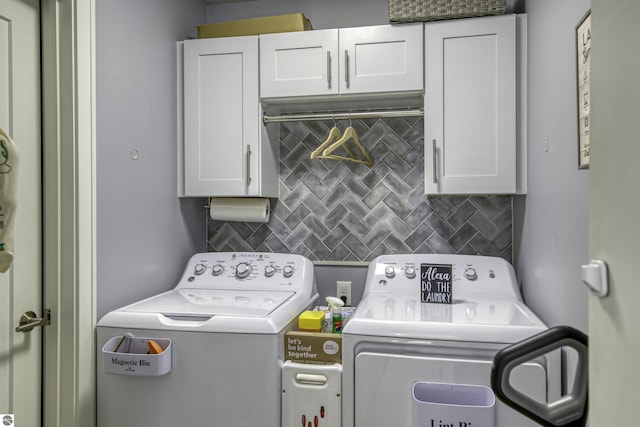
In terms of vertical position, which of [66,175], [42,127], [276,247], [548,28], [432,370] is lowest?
[432,370]

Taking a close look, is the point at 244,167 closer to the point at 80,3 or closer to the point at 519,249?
the point at 80,3

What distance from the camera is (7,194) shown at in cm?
105

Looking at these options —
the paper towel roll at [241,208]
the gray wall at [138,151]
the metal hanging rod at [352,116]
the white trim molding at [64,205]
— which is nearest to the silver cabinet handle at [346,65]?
the metal hanging rod at [352,116]

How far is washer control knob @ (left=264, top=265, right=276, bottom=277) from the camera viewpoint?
2338mm

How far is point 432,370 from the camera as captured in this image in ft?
5.07

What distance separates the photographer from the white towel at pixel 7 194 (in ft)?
3.40

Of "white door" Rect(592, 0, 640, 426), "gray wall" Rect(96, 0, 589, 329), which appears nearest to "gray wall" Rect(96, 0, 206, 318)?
"gray wall" Rect(96, 0, 589, 329)

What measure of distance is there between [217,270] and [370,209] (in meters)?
0.89

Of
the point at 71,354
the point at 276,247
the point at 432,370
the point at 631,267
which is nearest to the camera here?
the point at 631,267

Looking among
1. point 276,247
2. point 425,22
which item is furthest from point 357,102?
point 276,247

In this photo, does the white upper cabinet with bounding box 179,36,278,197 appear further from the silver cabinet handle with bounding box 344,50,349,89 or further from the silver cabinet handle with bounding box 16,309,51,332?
the silver cabinet handle with bounding box 16,309,51,332

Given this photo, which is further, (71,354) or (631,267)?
(71,354)

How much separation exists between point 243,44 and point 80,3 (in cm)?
79

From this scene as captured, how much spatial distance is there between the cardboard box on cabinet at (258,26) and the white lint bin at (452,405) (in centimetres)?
176
